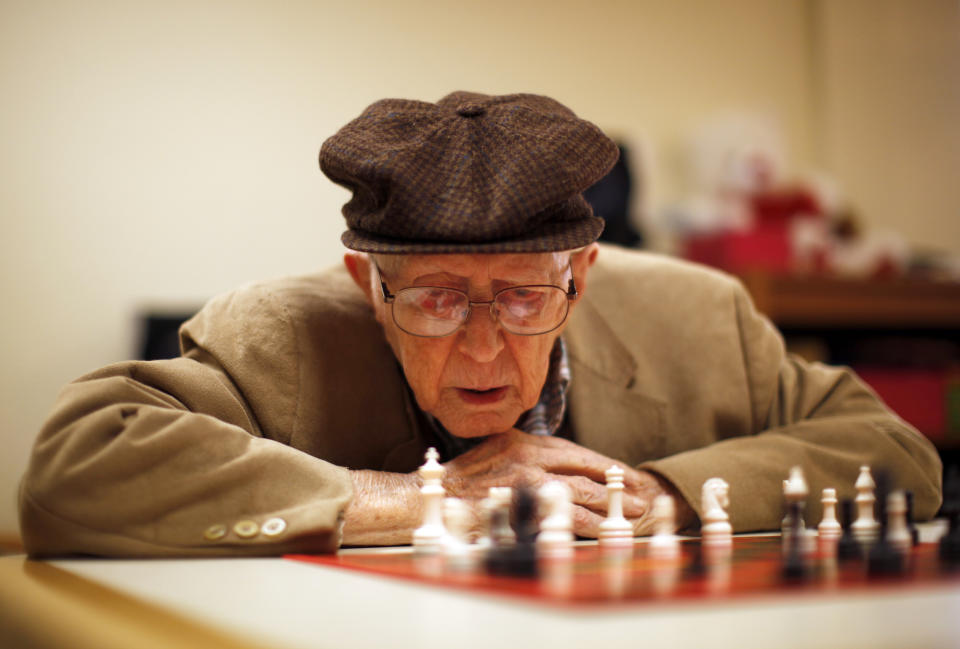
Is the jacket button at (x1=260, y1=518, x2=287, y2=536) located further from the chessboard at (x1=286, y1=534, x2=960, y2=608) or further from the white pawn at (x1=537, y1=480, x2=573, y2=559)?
the white pawn at (x1=537, y1=480, x2=573, y2=559)

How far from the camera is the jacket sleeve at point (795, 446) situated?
1578mm

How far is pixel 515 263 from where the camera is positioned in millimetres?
1446

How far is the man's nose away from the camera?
4.78 feet

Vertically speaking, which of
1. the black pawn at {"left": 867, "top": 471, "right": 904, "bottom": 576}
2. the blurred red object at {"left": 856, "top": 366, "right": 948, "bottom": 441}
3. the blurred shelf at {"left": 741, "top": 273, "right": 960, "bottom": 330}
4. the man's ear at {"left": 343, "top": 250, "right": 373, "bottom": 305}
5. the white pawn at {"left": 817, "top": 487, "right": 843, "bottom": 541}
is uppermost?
the man's ear at {"left": 343, "top": 250, "right": 373, "bottom": 305}

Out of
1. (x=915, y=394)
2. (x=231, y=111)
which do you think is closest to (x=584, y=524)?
(x=231, y=111)

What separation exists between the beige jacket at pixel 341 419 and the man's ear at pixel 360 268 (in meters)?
0.06

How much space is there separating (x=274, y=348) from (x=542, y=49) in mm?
2972

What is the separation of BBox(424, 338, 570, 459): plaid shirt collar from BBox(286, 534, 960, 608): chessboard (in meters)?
0.67

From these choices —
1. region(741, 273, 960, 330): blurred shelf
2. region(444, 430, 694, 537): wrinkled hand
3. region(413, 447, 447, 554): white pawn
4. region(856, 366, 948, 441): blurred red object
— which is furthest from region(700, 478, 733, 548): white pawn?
region(856, 366, 948, 441): blurred red object

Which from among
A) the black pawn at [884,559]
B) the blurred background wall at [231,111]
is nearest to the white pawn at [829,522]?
the black pawn at [884,559]

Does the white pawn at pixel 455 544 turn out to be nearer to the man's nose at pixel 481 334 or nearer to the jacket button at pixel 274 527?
the jacket button at pixel 274 527

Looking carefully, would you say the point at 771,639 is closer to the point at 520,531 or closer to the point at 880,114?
the point at 520,531

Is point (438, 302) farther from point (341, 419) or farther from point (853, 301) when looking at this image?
point (853, 301)

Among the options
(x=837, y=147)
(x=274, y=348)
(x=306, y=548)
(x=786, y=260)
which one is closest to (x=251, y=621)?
(x=306, y=548)
